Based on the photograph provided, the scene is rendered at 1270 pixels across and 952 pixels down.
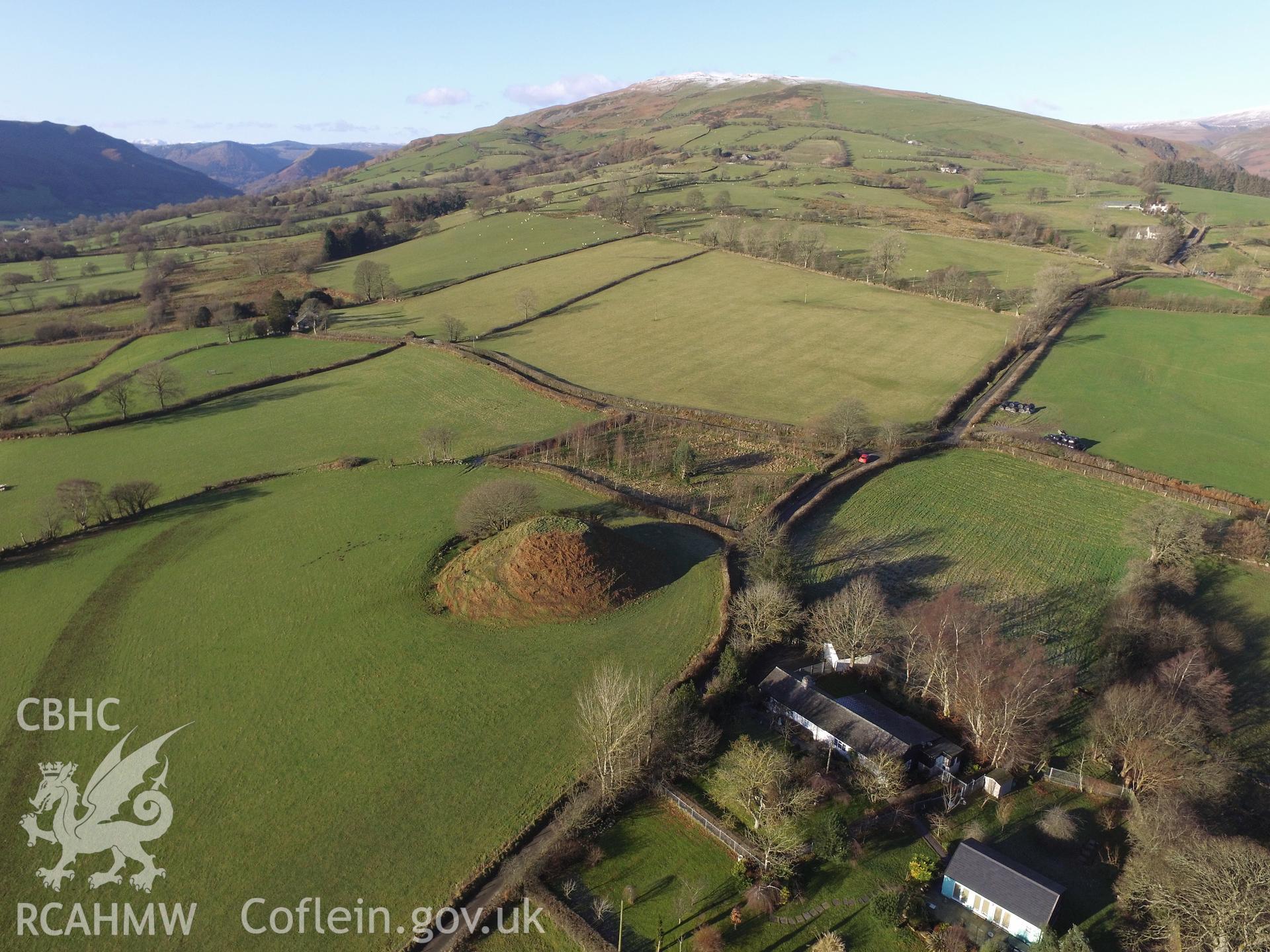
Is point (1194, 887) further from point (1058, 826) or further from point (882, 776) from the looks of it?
point (882, 776)

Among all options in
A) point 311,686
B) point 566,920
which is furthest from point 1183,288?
point 311,686

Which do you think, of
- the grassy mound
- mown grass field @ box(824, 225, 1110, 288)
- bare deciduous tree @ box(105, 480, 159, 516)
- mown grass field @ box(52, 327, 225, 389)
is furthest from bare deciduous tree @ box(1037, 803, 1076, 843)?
mown grass field @ box(52, 327, 225, 389)

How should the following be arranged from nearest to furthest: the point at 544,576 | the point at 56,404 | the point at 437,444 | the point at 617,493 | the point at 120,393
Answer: the point at 544,576 < the point at 617,493 < the point at 437,444 < the point at 56,404 < the point at 120,393

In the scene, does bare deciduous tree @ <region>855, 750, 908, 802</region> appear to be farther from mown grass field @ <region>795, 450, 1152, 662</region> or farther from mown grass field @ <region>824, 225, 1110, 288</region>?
mown grass field @ <region>824, 225, 1110, 288</region>

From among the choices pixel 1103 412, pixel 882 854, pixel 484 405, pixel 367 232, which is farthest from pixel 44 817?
pixel 367 232

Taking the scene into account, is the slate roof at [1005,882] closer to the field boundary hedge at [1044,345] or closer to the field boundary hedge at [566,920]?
the field boundary hedge at [566,920]

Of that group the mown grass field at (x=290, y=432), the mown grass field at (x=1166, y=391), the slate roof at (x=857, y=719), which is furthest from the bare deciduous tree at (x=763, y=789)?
the mown grass field at (x=1166, y=391)

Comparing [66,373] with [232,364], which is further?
[66,373]
